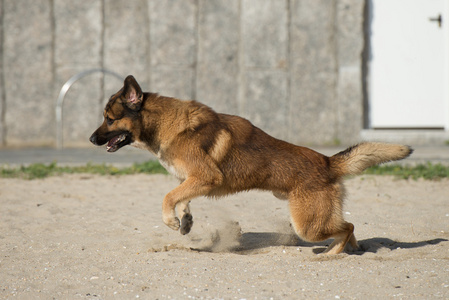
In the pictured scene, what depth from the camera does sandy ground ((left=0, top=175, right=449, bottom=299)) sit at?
A: 366 centimetres

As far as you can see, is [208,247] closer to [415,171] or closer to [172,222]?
[172,222]

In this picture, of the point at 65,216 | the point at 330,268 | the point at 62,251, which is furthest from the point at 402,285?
the point at 65,216

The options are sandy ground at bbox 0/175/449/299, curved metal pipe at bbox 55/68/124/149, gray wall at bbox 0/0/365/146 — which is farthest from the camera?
gray wall at bbox 0/0/365/146

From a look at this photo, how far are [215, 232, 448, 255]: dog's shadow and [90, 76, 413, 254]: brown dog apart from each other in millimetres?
174

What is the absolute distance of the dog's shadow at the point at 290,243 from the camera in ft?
15.6

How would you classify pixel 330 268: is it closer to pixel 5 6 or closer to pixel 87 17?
pixel 87 17

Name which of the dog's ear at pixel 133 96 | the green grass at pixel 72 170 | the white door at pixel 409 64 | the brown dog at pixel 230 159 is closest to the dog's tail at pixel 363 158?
the brown dog at pixel 230 159

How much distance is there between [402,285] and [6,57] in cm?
851

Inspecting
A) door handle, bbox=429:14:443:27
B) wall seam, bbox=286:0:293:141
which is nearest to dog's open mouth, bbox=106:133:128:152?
wall seam, bbox=286:0:293:141

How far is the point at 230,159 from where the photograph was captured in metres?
4.62

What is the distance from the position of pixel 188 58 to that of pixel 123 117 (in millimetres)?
5795

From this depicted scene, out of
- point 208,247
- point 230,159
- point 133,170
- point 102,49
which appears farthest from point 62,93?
point 230,159

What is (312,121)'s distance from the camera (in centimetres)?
1059

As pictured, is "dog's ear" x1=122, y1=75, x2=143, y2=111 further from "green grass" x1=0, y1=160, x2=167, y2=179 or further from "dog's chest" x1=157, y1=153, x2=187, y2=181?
"green grass" x1=0, y1=160, x2=167, y2=179
